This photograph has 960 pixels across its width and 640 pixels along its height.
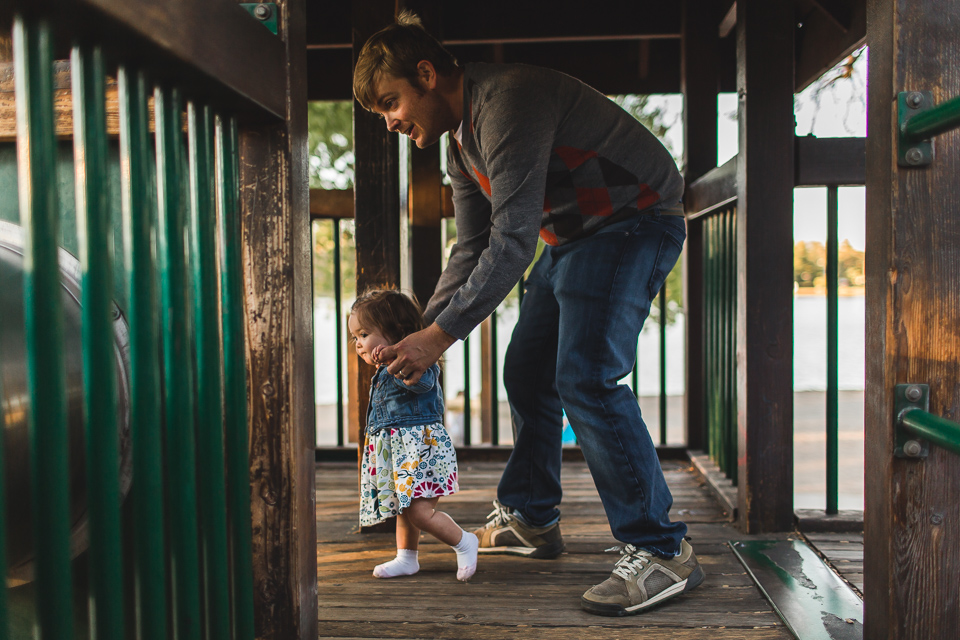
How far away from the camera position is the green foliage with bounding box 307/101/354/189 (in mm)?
5793

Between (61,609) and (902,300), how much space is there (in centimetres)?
123

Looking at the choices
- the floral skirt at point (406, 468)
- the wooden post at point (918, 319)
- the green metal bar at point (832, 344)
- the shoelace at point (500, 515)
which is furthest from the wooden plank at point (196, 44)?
the green metal bar at point (832, 344)

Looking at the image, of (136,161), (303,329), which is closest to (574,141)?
(303,329)

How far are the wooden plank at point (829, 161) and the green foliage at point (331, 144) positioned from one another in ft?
13.9

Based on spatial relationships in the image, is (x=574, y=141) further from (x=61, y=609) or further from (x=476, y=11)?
(x=476, y=11)

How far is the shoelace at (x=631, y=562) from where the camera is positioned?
1.59 m

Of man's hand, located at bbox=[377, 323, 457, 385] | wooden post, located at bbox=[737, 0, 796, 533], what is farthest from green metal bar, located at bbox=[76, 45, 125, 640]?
wooden post, located at bbox=[737, 0, 796, 533]

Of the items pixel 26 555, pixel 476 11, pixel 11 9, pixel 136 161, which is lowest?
pixel 26 555

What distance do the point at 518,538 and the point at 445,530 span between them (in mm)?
273

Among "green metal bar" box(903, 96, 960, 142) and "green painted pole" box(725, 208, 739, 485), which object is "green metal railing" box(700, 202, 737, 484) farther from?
"green metal bar" box(903, 96, 960, 142)

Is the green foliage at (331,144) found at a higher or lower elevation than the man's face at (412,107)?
higher

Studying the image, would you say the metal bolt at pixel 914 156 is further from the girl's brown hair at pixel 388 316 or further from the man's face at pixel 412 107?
the girl's brown hair at pixel 388 316

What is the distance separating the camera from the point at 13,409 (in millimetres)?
1236

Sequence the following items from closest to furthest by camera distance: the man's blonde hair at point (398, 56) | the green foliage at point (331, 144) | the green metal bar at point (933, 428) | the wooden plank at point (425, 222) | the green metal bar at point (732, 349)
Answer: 1. the green metal bar at point (933, 428)
2. the man's blonde hair at point (398, 56)
3. the green metal bar at point (732, 349)
4. the wooden plank at point (425, 222)
5. the green foliage at point (331, 144)
